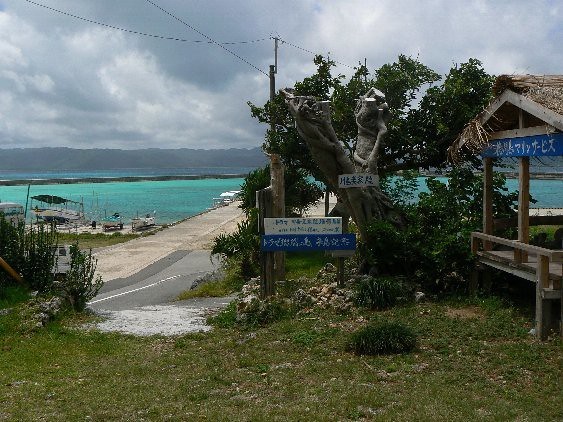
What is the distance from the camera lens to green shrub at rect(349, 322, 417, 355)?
333 inches

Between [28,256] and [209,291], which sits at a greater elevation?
[28,256]

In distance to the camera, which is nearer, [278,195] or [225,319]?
[225,319]

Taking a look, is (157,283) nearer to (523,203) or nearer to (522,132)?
(523,203)

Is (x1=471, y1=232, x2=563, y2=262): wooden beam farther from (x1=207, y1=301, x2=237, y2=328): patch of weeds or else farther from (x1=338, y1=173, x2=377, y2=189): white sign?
(x1=207, y1=301, x2=237, y2=328): patch of weeds

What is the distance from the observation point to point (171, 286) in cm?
2125

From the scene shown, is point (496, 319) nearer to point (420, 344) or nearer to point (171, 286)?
point (420, 344)

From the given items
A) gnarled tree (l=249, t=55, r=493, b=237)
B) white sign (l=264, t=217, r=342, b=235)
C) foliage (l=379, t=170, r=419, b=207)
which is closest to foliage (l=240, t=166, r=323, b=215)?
gnarled tree (l=249, t=55, r=493, b=237)

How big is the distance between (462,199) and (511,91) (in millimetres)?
3348

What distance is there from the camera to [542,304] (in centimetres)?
893

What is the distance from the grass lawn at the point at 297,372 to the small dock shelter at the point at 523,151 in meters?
0.69

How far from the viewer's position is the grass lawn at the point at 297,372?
645cm

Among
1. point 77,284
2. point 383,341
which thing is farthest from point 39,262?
point 383,341

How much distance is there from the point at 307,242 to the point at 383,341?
3656 millimetres

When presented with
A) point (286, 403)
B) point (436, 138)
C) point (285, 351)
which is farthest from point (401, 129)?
point (286, 403)
